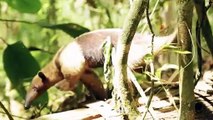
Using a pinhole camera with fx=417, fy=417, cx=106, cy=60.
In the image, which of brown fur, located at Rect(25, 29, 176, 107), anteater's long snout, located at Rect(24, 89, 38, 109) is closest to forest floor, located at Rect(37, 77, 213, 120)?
brown fur, located at Rect(25, 29, 176, 107)

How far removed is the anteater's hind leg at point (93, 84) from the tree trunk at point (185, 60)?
0.96 metres

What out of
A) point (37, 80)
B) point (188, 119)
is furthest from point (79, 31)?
point (188, 119)

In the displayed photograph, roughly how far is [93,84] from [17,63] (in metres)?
0.45

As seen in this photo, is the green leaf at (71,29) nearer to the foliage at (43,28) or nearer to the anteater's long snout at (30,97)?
the foliage at (43,28)

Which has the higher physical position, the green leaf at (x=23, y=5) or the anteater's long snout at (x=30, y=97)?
the green leaf at (x=23, y=5)

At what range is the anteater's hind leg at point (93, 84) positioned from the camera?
2.05 metres

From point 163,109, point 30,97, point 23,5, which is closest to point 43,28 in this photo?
point 30,97

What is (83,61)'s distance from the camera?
2.22 meters

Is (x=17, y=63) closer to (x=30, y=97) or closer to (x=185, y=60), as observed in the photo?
(x=30, y=97)

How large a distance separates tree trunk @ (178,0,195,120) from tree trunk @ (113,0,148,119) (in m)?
0.10

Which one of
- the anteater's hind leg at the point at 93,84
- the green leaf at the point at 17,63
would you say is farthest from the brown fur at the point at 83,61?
the green leaf at the point at 17,63

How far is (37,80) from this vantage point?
2.50m

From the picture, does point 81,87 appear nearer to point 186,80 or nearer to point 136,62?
point 136,62

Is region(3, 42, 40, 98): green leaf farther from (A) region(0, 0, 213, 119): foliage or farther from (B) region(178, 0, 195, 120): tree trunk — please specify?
(B) region(178, 0, 195, 120): tree trunk
